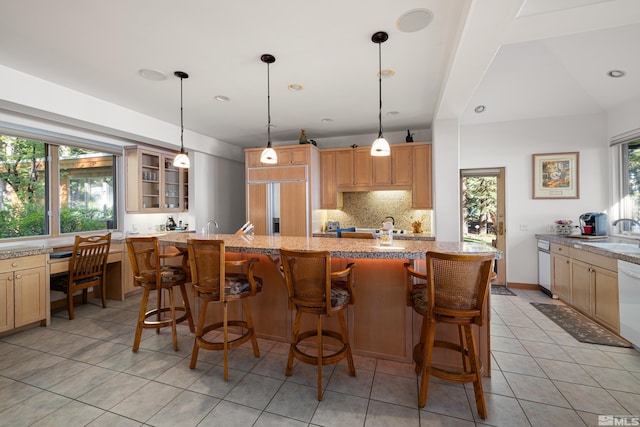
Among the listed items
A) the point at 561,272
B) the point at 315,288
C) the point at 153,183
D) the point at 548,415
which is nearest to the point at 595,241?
the point at 561,272

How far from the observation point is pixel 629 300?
8.81 ft

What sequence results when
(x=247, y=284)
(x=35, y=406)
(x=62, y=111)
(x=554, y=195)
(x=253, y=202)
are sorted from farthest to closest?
(x=253, y=202) → (x=554, y=195) → (x=62, y=111) → (x=247, y=284) → (x=35, y=406)

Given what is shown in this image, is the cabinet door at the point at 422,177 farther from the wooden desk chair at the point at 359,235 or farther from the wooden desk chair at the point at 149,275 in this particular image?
the wooden desk chair at the point at 149,275

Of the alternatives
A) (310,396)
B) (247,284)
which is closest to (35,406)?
Result: (247,284)

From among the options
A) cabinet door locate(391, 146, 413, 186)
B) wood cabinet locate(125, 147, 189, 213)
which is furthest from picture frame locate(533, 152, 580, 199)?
wood cabinet locate(125, 147, 189, 213)

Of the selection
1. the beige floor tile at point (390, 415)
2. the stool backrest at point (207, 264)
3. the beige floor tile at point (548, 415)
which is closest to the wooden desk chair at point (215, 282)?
the stool backrest at point (207, 264)

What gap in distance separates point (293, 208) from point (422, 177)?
2.25 meters

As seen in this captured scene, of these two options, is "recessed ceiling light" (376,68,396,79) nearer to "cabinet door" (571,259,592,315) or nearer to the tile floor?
the tile floor

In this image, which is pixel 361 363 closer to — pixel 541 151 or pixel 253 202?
pixel 253 202

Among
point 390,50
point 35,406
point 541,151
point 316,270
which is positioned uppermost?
point 390,50

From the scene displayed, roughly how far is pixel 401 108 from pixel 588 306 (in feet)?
10.9

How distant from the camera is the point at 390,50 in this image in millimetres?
2510

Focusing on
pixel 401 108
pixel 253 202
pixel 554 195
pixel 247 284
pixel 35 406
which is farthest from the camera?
pixel 253 202

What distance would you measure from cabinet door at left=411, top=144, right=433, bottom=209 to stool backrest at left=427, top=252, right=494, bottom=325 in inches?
124
